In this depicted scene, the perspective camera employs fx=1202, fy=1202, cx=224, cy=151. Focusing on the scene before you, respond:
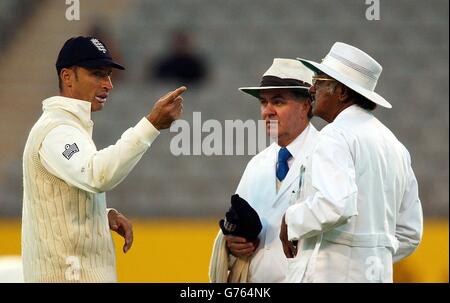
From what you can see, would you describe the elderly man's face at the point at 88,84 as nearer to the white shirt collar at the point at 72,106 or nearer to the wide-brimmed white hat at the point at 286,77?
the white shirt collar at the point at 72,106

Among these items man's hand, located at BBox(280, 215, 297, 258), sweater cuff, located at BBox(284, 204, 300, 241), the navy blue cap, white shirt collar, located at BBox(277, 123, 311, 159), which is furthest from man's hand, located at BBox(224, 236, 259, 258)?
the navy blue cap

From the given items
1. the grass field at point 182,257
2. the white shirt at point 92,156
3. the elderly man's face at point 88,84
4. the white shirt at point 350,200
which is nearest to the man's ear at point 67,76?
the elderly man's face at point 88,84

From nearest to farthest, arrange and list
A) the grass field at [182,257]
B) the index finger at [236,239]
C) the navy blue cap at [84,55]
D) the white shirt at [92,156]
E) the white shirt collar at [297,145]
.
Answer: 1. the white shirt at [92,156]
2. the navy blue cap at [84,55]
3. the index finger at [236,239]
4. the white shirt collar at [297,145]
5. the grass field at [182,257]

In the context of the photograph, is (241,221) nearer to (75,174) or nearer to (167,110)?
(167,110)

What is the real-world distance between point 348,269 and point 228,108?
21.5ft

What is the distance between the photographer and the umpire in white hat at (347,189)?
529 cm

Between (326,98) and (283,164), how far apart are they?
0.86 meters

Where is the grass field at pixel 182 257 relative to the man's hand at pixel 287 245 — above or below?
below

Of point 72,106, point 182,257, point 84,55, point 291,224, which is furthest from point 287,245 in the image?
point 182,257

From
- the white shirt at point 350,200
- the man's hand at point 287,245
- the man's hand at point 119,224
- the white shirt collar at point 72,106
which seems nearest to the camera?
the white shirt at point 350,200

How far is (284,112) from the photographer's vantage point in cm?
649

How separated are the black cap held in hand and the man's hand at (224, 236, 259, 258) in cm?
3

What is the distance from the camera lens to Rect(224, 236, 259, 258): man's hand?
20.5 ft

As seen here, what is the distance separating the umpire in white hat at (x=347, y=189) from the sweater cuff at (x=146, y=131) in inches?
28.2
